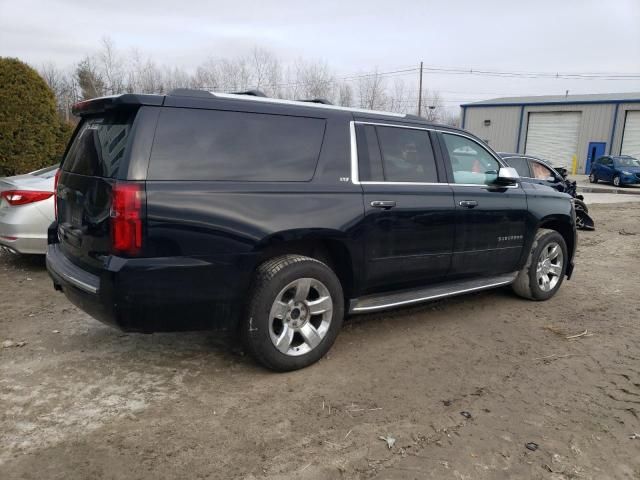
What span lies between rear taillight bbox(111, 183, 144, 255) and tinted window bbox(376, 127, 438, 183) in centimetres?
200

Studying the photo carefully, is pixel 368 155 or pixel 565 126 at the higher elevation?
pixel 565 126

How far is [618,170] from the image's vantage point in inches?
1004

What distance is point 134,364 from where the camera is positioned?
3.88m

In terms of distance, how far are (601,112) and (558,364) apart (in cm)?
3589

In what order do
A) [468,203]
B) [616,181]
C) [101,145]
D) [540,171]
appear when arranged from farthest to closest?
[616,181] < [540,171] < [468,203] < [101,145]

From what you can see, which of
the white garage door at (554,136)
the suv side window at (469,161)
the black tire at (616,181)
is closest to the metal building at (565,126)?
the white garage door at (554,136)

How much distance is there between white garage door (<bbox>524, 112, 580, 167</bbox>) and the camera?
36281 millimetres

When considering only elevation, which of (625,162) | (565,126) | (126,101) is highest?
(565,126)

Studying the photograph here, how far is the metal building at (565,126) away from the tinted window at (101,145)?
117ft

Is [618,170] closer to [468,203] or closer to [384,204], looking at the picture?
[468,203]

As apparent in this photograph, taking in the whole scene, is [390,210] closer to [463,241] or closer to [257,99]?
[463,241]

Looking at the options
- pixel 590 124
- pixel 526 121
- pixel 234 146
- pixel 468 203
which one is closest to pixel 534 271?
pixel 468 203

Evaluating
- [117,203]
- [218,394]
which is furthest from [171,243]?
[218,394]

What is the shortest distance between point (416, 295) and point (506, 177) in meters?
1.53
